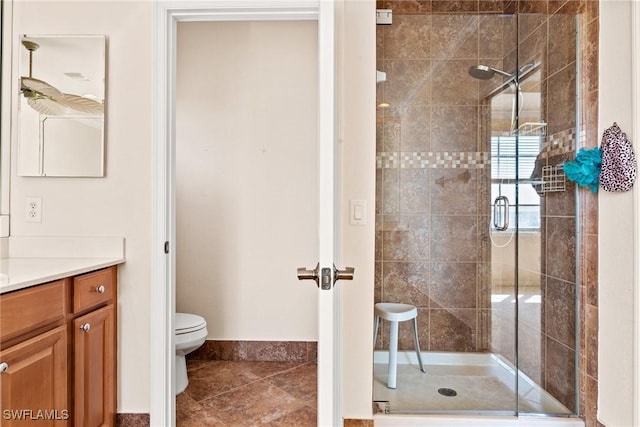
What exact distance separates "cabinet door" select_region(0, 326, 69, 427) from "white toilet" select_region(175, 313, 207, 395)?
2.29 feet

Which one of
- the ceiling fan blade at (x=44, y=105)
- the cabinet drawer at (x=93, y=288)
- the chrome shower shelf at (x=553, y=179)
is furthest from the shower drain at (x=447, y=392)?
the ceiling fan blade at (x=44, y=105)

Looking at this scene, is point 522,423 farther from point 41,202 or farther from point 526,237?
point 41,202

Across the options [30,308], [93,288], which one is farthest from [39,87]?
[30,308]

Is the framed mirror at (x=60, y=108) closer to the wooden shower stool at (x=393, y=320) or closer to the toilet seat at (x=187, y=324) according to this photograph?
the toilet seat at (x=187, y=324)

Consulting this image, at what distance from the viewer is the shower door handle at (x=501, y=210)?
211 centimetres

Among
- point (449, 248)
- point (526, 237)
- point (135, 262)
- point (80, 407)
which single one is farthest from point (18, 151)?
point (526, 237)

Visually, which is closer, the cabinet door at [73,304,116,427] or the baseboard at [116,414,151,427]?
the cabinet door at [73,304,116,427]

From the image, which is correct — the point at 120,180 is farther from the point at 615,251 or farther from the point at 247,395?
the point at 615,251

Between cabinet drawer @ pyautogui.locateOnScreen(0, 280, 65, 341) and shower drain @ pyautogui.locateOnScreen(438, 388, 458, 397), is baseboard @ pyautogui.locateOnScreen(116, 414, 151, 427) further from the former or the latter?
shower drain @ pyautogui.locateOnScreen(438, 388, 458, 397)

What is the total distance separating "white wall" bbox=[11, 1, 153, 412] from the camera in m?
1.70

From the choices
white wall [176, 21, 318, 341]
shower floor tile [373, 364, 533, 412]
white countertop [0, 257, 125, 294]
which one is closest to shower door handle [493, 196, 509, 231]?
shower floor tile [373, 364, 533, 412]

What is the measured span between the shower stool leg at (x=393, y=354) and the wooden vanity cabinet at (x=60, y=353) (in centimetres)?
135

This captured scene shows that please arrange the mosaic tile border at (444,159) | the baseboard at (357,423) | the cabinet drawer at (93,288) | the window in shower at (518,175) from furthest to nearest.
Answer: the mosaic tile border at (444,159) < the window in shower at (518,175) < the baseboard at (357,423) < the cabinet drawer at (93,288)

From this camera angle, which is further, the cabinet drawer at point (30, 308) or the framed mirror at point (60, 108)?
the framed mirror at point (60, 108)
